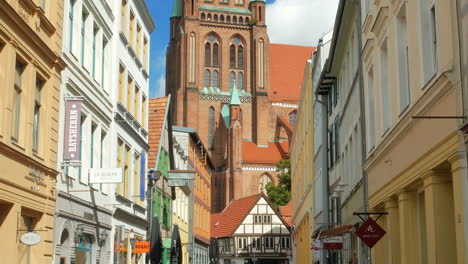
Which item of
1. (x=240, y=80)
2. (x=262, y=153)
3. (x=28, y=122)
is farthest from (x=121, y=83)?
(x=240, y=80)

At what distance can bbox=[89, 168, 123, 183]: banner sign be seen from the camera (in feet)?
58.4

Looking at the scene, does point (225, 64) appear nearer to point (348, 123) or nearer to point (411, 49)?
point (348, 123)

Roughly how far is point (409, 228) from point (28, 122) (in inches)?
274

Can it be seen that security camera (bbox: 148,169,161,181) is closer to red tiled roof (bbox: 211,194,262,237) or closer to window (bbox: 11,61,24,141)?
window (bbox: 11,61,24,141)

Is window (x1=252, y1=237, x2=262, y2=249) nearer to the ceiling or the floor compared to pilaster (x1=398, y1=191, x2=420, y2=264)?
nearer to the ceiling

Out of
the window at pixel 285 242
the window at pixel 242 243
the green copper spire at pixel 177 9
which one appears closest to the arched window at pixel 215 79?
the green copper spire at pixel 177 9

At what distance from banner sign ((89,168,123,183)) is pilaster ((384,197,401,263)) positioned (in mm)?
6206

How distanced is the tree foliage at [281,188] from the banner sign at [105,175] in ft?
251

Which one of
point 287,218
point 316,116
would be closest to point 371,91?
point 316,116

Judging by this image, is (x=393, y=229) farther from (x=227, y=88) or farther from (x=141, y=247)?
(x=227, y=88)

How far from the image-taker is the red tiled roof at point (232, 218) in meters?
75.7

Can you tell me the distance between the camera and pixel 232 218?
7881cm

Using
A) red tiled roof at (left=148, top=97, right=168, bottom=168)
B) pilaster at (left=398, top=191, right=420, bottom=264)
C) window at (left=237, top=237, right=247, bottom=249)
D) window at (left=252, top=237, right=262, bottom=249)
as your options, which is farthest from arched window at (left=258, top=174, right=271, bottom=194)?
pilaster at (left=398, top=191, right=420, bottom=264)

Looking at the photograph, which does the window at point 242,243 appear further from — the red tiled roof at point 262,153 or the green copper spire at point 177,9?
the green copper spire at point 177,9
